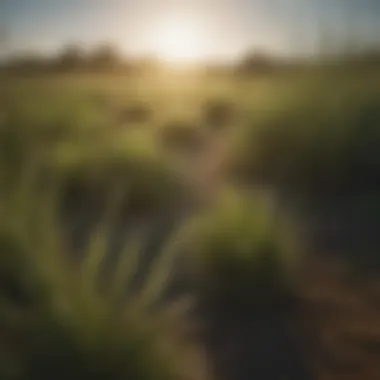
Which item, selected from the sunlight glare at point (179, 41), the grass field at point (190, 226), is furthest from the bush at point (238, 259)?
the sunlight glare at point (179, 41)

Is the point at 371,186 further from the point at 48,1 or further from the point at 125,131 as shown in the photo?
the point at 48,1

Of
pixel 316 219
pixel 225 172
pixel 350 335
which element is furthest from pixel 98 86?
pixel 350 335

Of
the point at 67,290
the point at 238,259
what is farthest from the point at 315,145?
the point at 67,290

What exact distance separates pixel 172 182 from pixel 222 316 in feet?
0.60

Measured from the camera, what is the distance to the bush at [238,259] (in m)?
0.88

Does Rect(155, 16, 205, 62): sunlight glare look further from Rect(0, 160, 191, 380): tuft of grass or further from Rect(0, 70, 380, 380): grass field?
Rect(0, 160, 191, 380): tuft of grass

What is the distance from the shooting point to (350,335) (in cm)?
87

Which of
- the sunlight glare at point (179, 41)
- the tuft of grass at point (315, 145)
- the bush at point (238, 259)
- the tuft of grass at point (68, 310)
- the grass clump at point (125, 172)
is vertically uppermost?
the sunlight glare at point (179, 41)

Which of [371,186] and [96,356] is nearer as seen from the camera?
[96,356]

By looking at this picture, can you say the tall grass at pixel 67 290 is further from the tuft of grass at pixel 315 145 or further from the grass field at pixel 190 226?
the tuft of grass at pixel 315 145

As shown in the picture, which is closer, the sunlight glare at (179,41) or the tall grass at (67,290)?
the tall grass at (67,290)

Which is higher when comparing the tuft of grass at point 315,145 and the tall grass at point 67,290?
the tuft of grass at point 315,145

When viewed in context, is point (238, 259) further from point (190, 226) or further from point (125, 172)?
point (125, 172)

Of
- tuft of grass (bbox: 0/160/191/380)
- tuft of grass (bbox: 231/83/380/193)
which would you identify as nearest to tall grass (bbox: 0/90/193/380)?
tuft of grass (bbox: 0/160/191/380)
